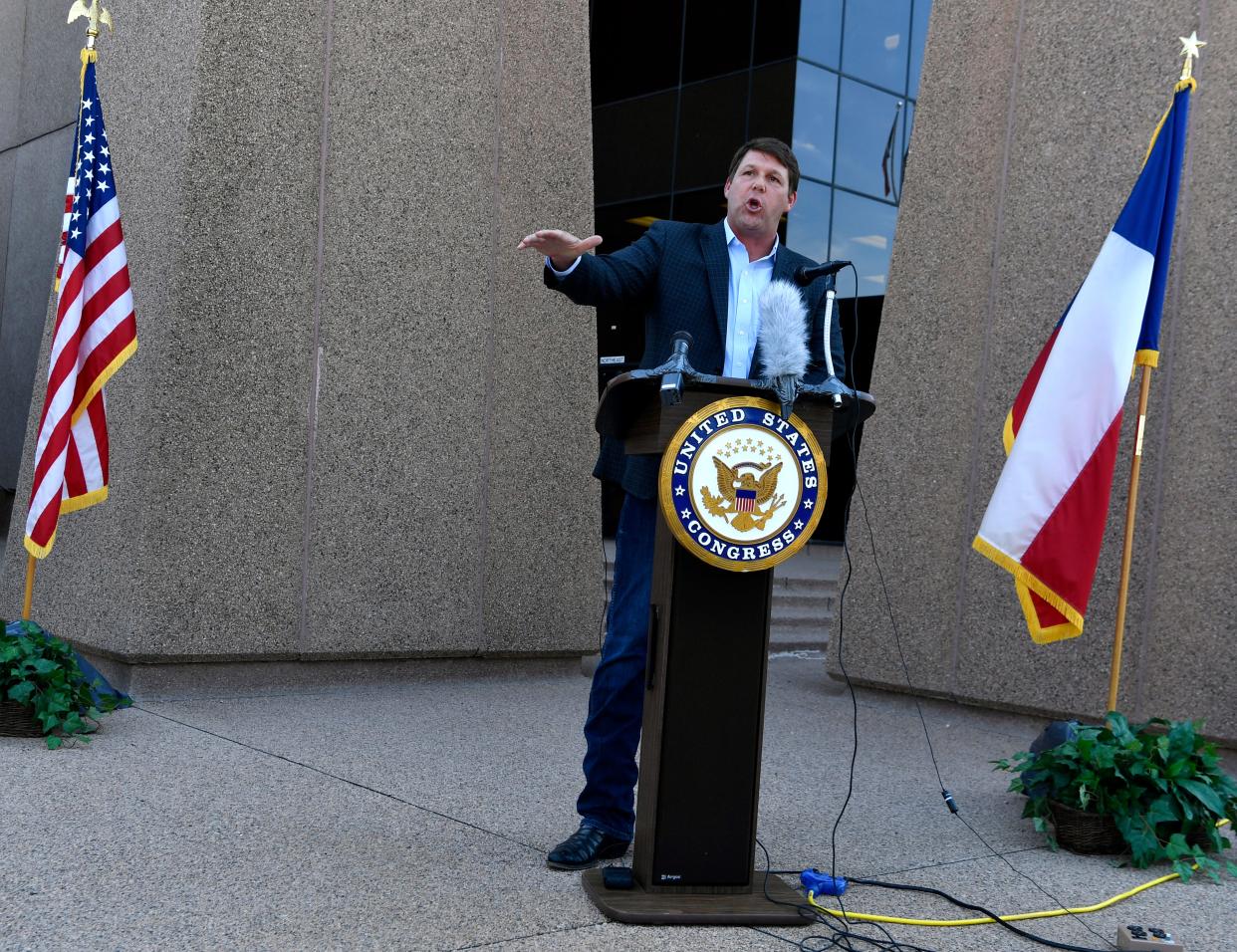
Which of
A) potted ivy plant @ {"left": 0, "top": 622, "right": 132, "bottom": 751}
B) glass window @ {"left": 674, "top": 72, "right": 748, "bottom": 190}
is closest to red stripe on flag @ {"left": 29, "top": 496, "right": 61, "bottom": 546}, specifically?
potted ivy plant @ {"left": 0, "top": 622, "right": 132, "bottom": 751}

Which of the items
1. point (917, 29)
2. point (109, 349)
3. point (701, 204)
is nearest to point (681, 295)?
point (109, 349)

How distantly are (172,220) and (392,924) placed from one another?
387 centimetres

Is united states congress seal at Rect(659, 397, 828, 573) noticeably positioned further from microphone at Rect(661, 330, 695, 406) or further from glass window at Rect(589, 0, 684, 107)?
glass window at Rect(589, 0, 684, 107)

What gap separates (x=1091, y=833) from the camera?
3.68 metres

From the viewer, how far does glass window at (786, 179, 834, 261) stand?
49.3 ft

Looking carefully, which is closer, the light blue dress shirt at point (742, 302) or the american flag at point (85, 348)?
the light blue dress shirt at point (742, 302)

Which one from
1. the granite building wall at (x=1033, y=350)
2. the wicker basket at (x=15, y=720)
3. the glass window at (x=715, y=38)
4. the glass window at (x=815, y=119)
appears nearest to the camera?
the wicker basket at (x=15, y=720)

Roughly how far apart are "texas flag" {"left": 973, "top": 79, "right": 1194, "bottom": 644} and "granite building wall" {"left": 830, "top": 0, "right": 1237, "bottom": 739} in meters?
1.40

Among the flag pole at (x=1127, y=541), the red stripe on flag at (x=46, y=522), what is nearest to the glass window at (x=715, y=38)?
the flag pole at (x=1127, y=541)

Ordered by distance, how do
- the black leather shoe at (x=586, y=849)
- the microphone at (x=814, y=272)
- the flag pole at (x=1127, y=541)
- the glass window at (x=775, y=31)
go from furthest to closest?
1. the glass window at (x=775, y=31)
2. the flag pole at (x=1127, y=541)
3. the black leather shoe at (x=586, y=849)
4. the microphone at (x=814, y=272)

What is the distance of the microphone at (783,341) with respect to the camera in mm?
2795

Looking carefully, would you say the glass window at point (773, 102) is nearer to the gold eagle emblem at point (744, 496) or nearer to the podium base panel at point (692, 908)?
the gold eagle emblem at point (744, 496)

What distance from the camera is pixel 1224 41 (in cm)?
539

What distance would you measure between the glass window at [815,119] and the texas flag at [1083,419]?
10714 millimetres
